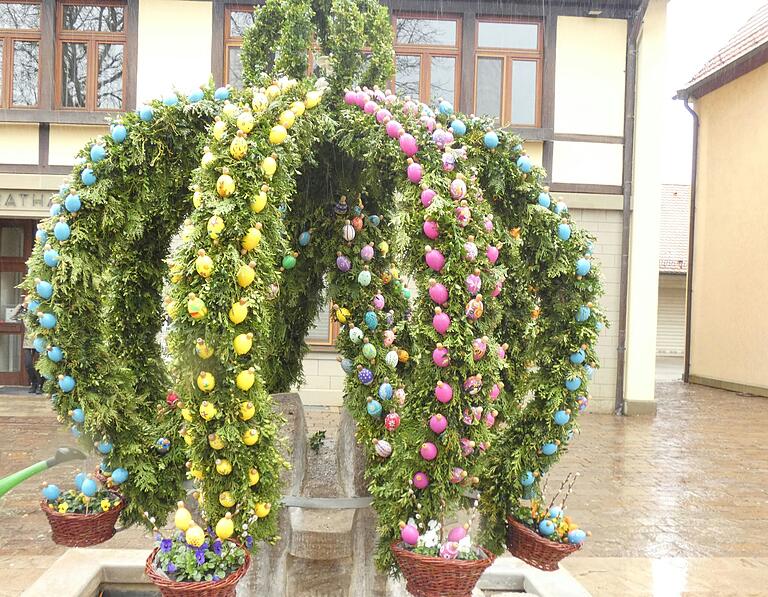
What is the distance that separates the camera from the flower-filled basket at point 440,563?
2.69 metres

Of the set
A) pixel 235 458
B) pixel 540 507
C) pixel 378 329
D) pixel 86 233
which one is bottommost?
pixel 540 507

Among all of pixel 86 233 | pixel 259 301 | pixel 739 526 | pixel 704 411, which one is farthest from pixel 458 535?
pixel 704 411

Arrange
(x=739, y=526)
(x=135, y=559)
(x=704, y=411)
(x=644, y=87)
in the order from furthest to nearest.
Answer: (x=704, y=411), (x=644, y=87), (x=739, y=526), (x=135, y=559)

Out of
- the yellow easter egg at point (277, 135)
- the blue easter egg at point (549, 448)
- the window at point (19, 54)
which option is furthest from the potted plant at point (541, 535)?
the window at point (19, 54)

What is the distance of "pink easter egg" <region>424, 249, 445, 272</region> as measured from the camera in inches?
111

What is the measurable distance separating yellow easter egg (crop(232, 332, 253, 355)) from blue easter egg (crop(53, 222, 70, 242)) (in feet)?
3.07

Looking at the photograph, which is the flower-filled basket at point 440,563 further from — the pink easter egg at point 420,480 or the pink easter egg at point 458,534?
the pink easter egg at point 420,480

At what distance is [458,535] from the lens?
2.77 meters

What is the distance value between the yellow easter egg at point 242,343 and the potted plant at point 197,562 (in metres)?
0.57

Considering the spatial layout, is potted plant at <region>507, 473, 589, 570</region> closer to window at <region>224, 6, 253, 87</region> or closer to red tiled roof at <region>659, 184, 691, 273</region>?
window at <region>224, 6, 253, 87</region>

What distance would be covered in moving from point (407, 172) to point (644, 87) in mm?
8711

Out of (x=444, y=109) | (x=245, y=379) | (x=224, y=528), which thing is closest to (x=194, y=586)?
(x=224, y=528)

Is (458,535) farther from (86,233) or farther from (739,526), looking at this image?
(739,526)

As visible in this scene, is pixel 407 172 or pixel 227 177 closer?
pixel 227 177
